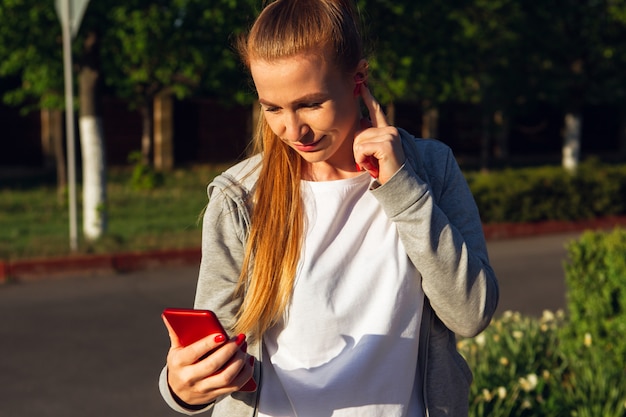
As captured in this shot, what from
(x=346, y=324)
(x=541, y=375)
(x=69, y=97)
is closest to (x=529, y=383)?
(x=541, y=375)

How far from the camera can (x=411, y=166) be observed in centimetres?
172

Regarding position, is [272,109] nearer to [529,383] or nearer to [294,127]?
[294,127]

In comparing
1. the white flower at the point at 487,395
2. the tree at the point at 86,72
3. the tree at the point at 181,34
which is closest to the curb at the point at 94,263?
the tree at the point at 86,72

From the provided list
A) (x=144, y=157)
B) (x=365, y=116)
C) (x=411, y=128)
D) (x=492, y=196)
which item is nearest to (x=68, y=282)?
(x=492, y=196)

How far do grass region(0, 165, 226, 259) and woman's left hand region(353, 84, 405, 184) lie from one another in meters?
7.49

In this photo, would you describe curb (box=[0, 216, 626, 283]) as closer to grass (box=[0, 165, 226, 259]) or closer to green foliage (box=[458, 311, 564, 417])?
grass (box=[0, 165, 226, 259])

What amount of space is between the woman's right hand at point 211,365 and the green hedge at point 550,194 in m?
11.1

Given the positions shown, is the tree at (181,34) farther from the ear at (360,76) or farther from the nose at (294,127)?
the nose at (294,127)

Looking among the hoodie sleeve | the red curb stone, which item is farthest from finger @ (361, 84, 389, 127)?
the red curb stone

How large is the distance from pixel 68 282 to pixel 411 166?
7.87 meters

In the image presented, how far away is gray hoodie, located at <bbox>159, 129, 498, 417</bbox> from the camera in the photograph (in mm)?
1668

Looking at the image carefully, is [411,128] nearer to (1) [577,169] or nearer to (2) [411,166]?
(1) [577,169]

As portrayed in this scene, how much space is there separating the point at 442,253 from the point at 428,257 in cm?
3

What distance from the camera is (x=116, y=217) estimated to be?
13.6m
